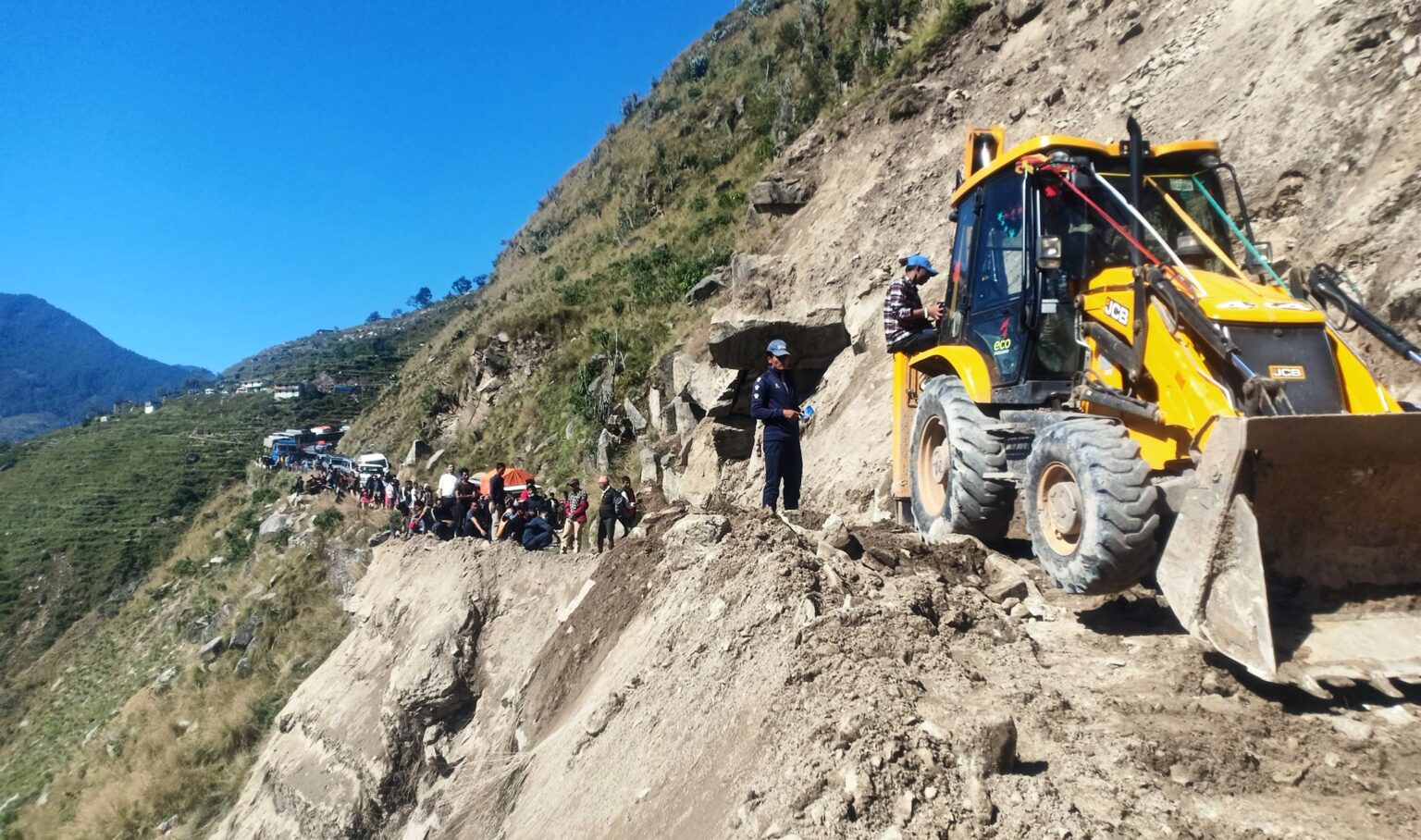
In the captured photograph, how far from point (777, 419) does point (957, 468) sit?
1.81 m

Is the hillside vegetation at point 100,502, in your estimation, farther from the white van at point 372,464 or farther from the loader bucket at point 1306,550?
the loader bucket at point 1306,550

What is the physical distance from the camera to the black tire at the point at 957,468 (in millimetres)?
5035

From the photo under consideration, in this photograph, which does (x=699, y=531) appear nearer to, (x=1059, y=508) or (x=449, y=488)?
(x=1059, y=508)

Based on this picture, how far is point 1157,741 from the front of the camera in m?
2.95

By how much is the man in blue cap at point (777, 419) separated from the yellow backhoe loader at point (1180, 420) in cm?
123

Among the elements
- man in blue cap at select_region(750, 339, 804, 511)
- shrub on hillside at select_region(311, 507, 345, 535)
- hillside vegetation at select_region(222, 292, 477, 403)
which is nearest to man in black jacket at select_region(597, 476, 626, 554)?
man in blue cap at select_region(750, 339, 804, 511)

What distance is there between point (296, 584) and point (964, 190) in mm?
23286

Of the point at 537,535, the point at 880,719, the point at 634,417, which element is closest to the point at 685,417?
the point at 634,417

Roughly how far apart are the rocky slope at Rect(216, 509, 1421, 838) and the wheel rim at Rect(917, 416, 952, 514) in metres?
0.44

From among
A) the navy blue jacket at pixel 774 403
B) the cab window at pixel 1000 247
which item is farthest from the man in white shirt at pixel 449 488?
the cab window at pixel 1000 247

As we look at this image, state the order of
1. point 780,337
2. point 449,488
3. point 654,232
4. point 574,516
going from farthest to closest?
point 654,232, point 449,488, point 780,337, point 574,516

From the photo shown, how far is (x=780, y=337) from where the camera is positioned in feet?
39.3

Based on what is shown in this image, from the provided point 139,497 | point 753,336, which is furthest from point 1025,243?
point 139,497

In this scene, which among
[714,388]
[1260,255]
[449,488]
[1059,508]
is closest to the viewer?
[1059,508]
